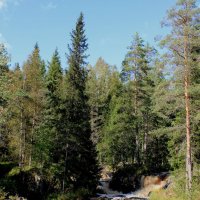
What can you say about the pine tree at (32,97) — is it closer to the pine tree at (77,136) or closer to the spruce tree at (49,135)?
the spruce tree at (49,135)

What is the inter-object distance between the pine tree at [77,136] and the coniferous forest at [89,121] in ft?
0.33

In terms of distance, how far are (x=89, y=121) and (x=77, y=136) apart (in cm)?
300

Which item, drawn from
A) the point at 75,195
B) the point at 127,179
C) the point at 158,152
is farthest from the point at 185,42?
the point at 158,152

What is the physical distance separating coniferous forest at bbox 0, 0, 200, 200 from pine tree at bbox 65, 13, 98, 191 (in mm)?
100

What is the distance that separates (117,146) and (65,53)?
16433 millimetres

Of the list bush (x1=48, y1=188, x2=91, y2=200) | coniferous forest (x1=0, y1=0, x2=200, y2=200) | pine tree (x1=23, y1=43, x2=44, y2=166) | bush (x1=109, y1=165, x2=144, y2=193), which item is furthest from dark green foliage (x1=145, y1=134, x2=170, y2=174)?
pine tree (x1=23, y1=43, x2=44, y2=166)

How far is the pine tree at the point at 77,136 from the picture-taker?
30.9 m

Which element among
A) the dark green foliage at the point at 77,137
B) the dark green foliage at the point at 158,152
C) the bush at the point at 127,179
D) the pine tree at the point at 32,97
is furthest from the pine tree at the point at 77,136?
the dark green foliage at the point at 158,152

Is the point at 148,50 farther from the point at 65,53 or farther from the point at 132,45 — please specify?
the point at 65,53

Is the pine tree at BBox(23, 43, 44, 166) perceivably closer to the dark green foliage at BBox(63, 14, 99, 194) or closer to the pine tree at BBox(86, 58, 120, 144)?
the dark green foliage at BBox(63, 14, 99, 194)

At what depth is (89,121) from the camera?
33.7 m

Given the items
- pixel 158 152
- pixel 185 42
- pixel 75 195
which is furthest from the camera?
pixel 158 152

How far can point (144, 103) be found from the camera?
40750 millimetres

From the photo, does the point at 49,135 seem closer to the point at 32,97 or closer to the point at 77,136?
the point at 77,136
